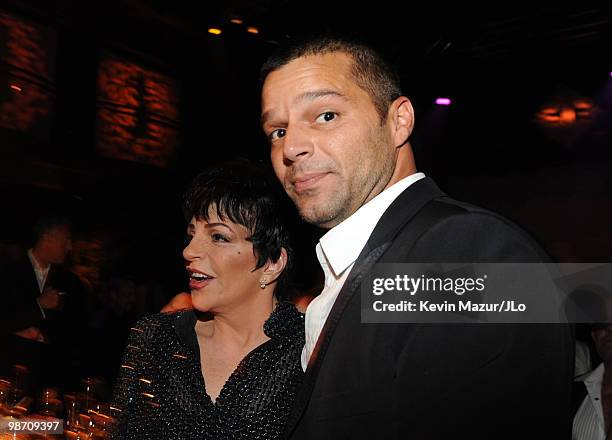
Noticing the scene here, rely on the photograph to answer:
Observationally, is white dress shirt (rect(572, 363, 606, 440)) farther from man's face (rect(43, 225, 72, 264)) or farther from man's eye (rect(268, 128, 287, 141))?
man's face (rect(43, 225, 72, 264))

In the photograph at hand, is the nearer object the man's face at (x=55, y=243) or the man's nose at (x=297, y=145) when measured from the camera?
the man's nose at (x=297, y=145)

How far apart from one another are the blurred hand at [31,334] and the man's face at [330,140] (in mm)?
2677

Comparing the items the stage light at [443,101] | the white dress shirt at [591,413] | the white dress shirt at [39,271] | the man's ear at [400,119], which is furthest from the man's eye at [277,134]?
the stage light at [443,101]

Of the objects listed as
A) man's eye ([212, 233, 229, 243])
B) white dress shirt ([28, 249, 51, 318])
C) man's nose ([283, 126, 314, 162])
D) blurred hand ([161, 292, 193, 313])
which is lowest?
blurred hand ([161, 292, 193, 313])

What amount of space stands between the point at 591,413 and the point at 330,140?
1877mm

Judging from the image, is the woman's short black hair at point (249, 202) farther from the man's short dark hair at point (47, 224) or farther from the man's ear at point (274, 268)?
the man's short dark hair at point (47, 224)

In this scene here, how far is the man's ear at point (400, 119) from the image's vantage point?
110cm

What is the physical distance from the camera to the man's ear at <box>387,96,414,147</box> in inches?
43.4

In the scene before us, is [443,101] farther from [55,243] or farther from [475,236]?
[475,236]

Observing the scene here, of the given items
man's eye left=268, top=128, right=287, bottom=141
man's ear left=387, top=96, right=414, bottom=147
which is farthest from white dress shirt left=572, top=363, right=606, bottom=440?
man's eye left=268, top=128, right=287, bottom=141

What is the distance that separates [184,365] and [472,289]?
3.69ft

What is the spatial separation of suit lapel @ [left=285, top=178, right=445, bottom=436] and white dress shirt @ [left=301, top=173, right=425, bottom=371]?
72mm

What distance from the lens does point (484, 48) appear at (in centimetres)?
421

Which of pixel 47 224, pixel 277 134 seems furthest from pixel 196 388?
pixel 47 224
